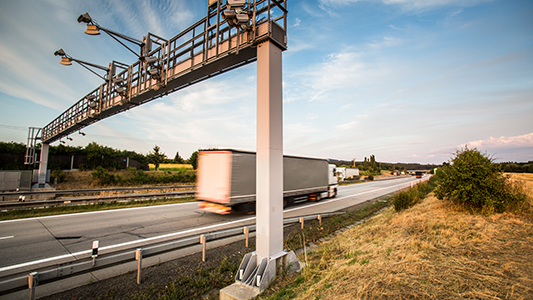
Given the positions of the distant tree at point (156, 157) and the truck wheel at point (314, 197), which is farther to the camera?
the distant tree at point (156, 157)

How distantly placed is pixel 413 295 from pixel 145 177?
32.3m

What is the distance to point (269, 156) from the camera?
4.79m

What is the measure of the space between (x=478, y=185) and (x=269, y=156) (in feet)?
29.6

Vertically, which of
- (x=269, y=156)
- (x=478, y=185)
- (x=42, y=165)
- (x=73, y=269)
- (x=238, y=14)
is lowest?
(x=73, y=269)

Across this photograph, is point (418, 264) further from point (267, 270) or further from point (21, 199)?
point (21, 199)

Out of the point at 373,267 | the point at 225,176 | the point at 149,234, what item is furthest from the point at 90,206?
the point at 373,267

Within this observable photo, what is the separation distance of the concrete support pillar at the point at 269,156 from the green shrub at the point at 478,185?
8107mm

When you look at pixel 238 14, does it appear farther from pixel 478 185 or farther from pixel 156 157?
pixel 156 157

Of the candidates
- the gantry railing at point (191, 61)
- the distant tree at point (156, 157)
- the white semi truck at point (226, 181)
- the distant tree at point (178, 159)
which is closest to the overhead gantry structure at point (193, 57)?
the gantry railing at point (191, 61)

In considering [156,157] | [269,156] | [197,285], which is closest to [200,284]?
[197,285]

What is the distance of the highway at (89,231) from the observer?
21.2 feet

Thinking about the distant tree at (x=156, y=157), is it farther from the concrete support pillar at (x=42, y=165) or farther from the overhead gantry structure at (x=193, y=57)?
the overhead gantry structure at (x=193, y=57)

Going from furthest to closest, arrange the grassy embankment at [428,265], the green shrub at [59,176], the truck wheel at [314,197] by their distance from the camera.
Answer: the green shrub at [59,176] < the truck wheel at [314,197] < the grassy embankment at [428,265]

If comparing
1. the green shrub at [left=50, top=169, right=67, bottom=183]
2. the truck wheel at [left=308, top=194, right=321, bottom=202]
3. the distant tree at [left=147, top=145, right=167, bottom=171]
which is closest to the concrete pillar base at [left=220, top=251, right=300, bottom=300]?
the truck wheel at [left=308, top=194, right=321, bottom=202]
